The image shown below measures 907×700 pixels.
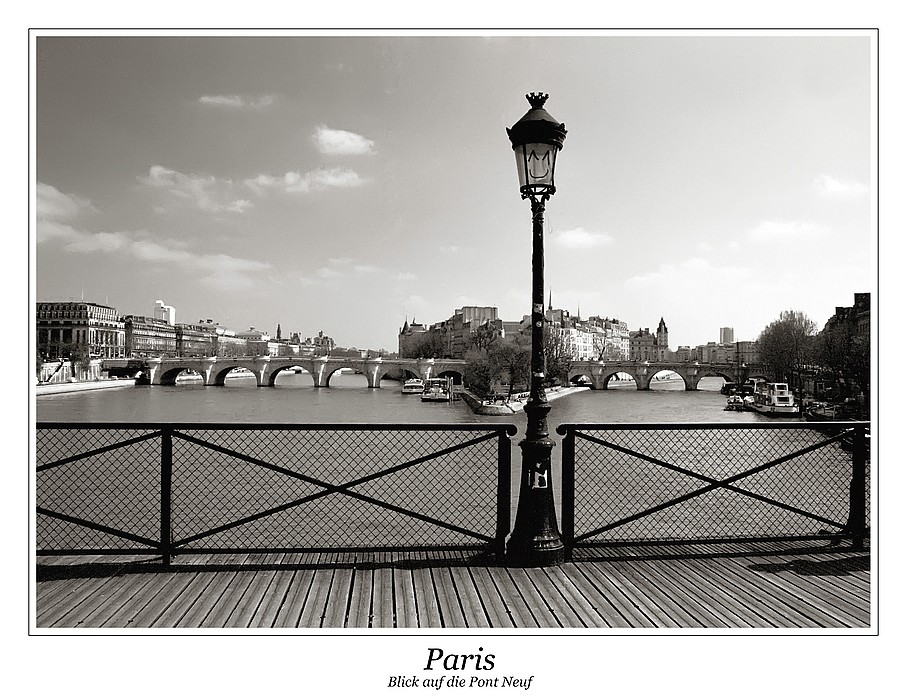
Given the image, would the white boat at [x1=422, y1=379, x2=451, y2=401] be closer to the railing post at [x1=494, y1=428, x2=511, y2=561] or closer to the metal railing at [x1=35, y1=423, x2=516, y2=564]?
the metal railing at [x1=35, y1=423, x2=516, y2=564]

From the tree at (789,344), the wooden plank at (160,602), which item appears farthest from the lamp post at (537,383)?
the tree at (789,344)

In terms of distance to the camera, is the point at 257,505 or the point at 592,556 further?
the point at 257,505

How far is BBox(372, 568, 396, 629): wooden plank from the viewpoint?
3.30 m

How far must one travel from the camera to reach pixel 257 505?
1034 cm

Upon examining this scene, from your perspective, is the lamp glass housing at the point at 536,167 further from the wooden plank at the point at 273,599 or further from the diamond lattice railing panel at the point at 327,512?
the wooden plank at the point at 273,599

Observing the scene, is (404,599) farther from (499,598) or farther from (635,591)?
(635,591)

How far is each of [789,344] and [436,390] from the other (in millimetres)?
25864

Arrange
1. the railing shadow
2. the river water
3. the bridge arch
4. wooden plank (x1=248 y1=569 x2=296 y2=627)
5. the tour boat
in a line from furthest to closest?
the bridge arch → the tour boat → the river water → the railing shadow → wooden plank (x1=248 y1=569 x2=296 y2=627)

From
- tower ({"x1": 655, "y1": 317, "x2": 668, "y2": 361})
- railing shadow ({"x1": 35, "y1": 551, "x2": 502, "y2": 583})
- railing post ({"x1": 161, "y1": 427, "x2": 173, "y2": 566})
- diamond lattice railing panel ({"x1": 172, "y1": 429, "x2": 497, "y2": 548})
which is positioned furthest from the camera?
tower ({"x1": 655, "y1": 317, "x2": 668, "y2": 361})

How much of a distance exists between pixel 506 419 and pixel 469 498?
27.0m

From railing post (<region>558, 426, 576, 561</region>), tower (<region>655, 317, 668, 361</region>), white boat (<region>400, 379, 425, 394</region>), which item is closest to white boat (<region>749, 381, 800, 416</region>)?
white boat (<region>400, 379, 425, 394</region>)

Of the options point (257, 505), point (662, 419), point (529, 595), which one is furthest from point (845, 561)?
point (662, 419)
